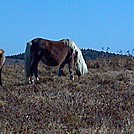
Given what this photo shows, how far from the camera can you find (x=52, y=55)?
1422cm

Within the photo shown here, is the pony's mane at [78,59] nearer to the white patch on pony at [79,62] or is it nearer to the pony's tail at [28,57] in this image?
the white patch on pony at [79,62]

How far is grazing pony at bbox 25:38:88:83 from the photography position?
1337 centimetres

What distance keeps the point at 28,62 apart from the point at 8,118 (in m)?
7.45

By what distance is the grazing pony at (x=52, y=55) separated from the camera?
13367 mm

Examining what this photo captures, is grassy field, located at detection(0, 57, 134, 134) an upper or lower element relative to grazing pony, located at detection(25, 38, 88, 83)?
lower

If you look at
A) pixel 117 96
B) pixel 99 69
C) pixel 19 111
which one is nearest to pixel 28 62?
pixel 99 69

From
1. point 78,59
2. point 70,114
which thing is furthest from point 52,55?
point 70,114

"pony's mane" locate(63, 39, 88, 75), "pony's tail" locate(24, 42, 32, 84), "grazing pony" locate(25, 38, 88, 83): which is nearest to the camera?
"pony's tail" locate(24, 42, 32, 84)

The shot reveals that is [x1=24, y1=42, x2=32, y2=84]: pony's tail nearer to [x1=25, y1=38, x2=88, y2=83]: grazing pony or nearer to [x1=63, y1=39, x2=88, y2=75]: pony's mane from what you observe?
[x1=25, y1=38, x2=88, y2=83]: grazing pony

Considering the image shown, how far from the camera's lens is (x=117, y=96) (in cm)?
795

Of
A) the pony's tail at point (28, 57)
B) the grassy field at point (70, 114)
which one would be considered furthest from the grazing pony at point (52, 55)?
the grassy field at point (70, 114)

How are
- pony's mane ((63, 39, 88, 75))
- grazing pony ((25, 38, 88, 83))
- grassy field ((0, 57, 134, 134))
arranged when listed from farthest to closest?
pony's mane ((63, 39, 88, 75)) → grazing pony ((25, 38, 88, 83)) → grassy field ((0, 57, 134, 134))

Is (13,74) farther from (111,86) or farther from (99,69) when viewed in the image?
(111,86)

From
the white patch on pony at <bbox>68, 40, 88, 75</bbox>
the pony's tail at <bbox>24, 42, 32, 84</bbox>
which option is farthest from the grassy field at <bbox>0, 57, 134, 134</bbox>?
the white patch on pony at <bbox>68, 40, 88, 75</bbox>
